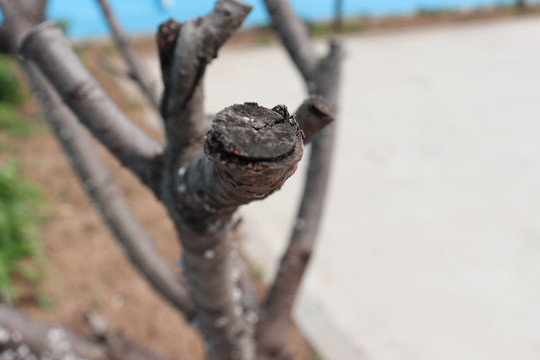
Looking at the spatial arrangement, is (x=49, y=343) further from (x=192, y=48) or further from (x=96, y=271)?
(x=96, y=271)

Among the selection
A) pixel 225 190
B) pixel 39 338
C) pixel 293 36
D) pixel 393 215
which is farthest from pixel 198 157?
pixel 393 215

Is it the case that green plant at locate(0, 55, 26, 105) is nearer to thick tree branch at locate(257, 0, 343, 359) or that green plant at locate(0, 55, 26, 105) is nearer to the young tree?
the young tree

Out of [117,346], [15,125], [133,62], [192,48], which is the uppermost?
[192,48]

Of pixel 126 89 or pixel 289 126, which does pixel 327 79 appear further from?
pixel 126 89

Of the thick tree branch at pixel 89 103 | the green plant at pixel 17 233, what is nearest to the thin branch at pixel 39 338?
the thick tree branch at pixel 89 103

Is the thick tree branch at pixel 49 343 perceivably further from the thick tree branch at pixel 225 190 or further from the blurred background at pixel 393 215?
the blurred background at pixel 393 215

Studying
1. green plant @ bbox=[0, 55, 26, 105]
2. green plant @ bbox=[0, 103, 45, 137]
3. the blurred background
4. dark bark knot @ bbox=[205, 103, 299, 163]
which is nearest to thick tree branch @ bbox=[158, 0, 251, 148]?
dark bark knot @ bbox=[205, 103, 299, 163]
